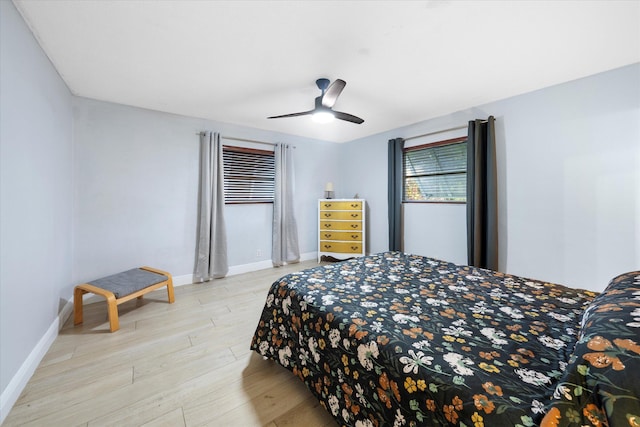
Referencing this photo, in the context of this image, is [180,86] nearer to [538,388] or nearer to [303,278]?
[303,278]

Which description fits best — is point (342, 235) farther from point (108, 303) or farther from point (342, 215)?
point (108, 303)

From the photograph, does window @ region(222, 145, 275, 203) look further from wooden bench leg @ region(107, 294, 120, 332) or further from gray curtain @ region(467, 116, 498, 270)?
gray curtain @ region(467, 116, 498, 270)

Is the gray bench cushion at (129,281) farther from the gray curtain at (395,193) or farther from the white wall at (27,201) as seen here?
the gray curtain at (395,193)

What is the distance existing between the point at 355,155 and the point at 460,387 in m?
4.46

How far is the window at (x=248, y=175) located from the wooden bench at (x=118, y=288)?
1.48 m

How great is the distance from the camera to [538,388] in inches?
31.2

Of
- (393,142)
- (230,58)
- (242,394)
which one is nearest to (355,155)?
(393,142)

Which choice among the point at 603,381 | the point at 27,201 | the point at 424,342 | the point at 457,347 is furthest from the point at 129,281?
the point at 603,381

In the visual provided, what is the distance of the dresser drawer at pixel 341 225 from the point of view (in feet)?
14.3

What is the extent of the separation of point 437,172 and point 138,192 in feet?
13.8

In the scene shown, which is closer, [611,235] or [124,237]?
[611,235]

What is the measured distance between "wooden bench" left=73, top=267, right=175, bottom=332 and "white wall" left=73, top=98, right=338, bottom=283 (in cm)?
45

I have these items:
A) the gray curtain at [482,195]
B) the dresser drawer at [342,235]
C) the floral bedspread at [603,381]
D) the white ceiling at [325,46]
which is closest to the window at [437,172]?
the gray curtain at [482,195]

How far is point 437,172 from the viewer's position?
3.71m
